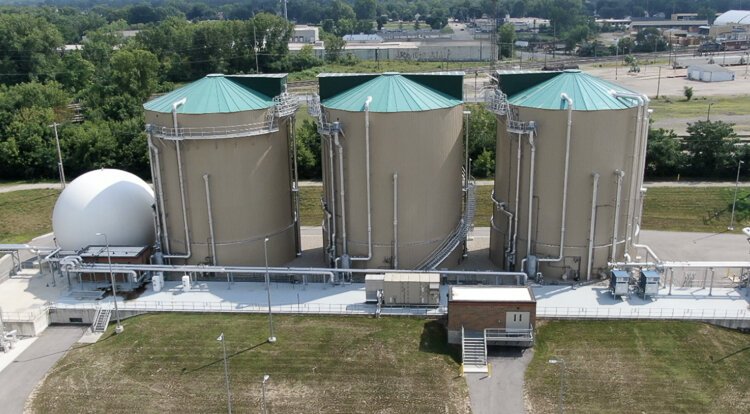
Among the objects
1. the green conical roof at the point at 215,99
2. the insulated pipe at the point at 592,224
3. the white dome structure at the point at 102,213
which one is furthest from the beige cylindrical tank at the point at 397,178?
the white dome structure at the point at 102,213

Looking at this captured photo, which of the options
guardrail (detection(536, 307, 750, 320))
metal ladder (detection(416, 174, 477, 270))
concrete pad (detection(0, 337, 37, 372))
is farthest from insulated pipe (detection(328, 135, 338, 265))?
concrete pad (detection(0, 337, 37, 372))

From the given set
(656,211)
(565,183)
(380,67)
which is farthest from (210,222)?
(380,67)

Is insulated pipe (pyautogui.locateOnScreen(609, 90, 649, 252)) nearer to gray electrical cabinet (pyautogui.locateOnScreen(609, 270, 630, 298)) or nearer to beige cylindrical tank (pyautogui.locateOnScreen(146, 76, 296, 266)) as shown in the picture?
gray electrical cabinet (pyautogui.locateOnScreen(609, 270, 630, 298))

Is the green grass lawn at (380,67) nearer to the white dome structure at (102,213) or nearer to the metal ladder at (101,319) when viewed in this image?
the white dome structure at (102,213)

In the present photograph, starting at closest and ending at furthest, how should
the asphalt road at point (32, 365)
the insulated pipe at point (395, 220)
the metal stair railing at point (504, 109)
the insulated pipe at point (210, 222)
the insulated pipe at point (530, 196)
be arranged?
the asphalt road at point (32, 365), the insulated pipe at point (530, 196), the metal stair railing at point (504, 109), the insulated pipe at point (395, 220), the insulated pipe at point (210, 222)

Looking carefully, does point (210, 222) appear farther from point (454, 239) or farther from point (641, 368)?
point (641, 368)

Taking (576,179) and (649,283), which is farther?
(576,179)
